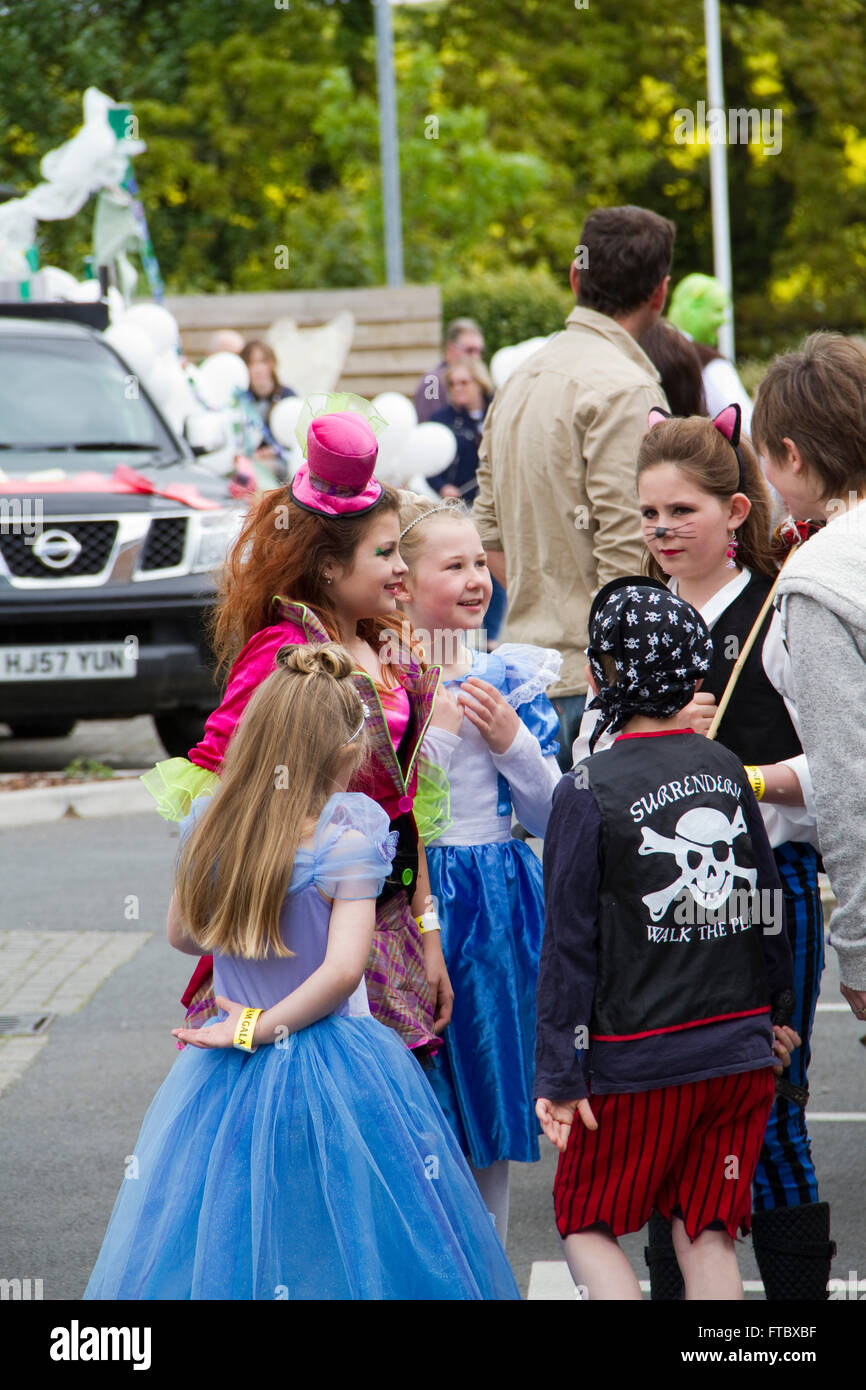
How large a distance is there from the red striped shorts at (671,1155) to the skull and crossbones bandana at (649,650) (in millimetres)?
643

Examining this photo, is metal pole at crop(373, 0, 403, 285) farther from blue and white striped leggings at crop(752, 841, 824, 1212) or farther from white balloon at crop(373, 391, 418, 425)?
blue and white striped leggings at crop(752, 841, 824, 1212)

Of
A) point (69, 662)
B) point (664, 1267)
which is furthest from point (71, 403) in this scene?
point (664, 1267)

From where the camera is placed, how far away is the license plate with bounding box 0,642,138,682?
8.47 meters

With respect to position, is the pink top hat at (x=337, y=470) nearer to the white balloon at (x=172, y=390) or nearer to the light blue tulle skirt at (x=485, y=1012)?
the light blue tulle skirt at (x=485, y=1012)

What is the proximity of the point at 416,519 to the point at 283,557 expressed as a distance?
0.43m

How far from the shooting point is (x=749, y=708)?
3393mm

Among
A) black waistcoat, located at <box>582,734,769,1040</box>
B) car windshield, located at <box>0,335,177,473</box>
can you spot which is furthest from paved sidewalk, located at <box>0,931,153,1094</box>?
car windshield, located at <box>0,335,177,473</box>

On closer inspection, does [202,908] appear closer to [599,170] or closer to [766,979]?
[766,979]

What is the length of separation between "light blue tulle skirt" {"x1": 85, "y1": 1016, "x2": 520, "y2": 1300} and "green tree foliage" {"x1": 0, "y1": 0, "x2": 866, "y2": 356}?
23.1 meters

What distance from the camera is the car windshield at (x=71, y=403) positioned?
948 cm

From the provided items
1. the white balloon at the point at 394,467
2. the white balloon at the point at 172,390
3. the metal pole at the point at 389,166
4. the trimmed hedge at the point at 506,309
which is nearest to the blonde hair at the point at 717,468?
the white balloon at the point at 394,467

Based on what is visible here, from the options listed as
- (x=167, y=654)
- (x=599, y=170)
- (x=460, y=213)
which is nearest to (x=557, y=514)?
(x=167, y=654)

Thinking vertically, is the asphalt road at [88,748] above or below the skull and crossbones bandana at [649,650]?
below
